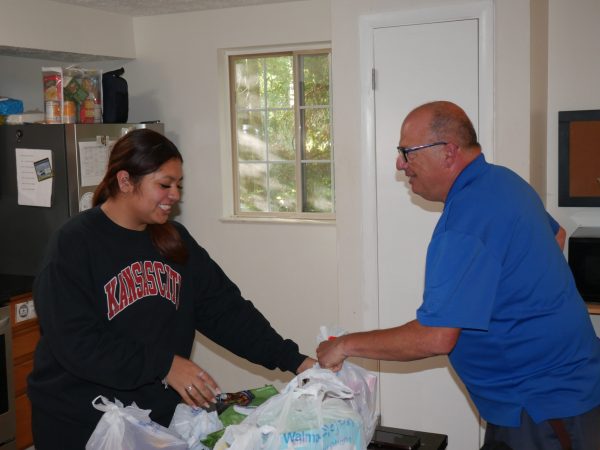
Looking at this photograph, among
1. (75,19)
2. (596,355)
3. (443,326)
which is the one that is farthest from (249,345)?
(75,19)

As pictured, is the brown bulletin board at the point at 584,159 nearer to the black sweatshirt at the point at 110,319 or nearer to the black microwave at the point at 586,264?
the black microwave at the point at 586,264

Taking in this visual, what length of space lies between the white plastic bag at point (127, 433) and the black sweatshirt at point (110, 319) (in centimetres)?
14

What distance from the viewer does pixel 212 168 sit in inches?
176

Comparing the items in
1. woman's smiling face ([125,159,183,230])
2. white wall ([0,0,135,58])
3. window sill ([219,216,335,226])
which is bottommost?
window sill ([219,216,335,226])

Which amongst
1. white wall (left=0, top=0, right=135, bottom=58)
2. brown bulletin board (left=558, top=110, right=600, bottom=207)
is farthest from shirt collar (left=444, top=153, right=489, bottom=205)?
white wall (left=0, top=0, right=135, bottom=58)

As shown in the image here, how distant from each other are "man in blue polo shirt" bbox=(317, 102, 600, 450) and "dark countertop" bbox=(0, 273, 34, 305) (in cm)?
218

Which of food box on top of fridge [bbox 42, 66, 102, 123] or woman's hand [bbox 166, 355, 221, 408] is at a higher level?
food box on top of fridge [bbox 42, 66, 102, 123]

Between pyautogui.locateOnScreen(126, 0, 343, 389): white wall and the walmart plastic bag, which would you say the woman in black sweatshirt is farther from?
pyautogui.locateOnScreen(126, 0, 343, 389): white wall

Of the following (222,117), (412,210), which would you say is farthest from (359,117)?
(222,117)

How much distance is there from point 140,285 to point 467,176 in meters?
0.92

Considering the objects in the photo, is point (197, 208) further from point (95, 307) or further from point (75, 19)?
point (95, 307)

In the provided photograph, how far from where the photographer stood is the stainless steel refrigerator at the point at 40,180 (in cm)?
376

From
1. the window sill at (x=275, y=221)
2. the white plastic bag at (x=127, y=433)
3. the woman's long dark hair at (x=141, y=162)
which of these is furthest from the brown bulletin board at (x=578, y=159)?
the white plastic bag at (x=127, y=433)

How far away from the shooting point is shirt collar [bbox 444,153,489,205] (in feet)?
6.11
